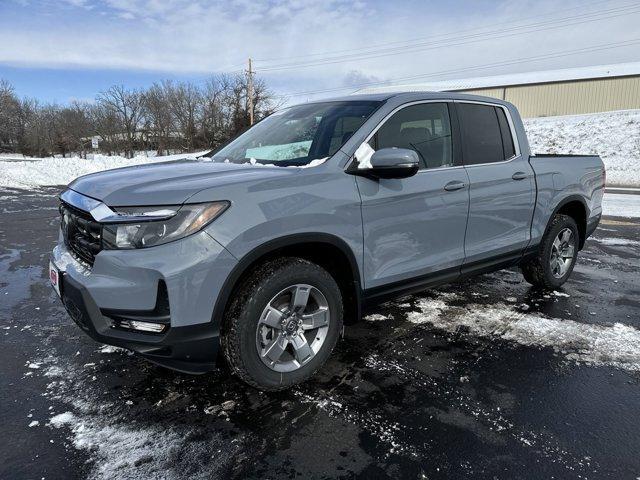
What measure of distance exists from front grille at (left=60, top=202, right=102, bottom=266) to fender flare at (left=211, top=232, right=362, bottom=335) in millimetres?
721

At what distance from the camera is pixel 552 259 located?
489cm

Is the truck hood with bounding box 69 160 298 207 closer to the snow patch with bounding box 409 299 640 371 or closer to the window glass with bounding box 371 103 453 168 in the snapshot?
the window glass with bounding box 371 103 453 168

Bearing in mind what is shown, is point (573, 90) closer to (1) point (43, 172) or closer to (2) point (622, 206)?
(2) point (622, 206)

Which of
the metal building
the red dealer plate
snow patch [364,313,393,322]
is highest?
the metal building

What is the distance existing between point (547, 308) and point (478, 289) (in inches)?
30.4

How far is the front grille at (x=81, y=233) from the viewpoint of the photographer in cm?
256

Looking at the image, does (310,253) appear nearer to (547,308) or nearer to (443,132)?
(443,132)

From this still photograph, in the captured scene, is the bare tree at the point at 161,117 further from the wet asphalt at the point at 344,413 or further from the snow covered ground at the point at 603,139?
the wet asphalt at the point at 344,413

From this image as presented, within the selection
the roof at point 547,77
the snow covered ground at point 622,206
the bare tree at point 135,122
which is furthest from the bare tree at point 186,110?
the snow covered ground at point 622,206

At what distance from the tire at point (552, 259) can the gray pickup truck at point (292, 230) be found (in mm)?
513

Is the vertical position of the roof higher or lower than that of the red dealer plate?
higher

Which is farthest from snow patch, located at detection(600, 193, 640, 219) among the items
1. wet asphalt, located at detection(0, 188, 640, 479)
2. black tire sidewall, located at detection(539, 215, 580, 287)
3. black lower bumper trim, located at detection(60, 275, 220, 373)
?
black lower bumper trim, located at detection(60, 275, 220, 373)

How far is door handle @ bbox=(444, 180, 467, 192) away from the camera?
11.4 ft

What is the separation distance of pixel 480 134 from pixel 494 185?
479mm
